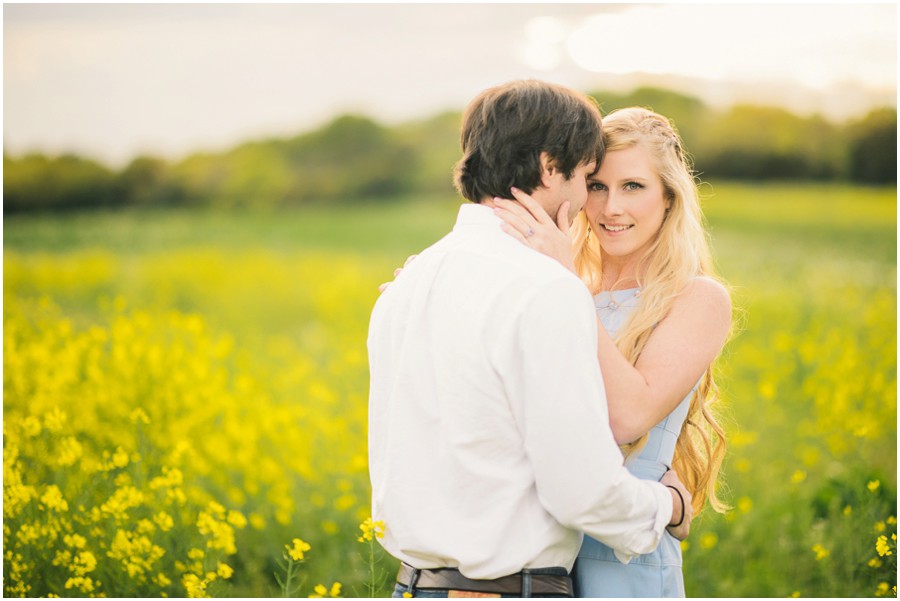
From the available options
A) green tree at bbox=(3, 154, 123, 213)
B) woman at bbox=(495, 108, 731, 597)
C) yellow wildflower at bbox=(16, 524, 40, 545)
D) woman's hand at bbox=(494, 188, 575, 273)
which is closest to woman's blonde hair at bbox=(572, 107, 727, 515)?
woman at bbox=(495, 108, 731, 597)

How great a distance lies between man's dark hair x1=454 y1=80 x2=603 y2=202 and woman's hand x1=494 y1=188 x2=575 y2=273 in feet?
0.11

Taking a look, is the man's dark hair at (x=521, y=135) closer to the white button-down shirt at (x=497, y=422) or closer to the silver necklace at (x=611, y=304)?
the white button-down shirt at (x=497, y=422)

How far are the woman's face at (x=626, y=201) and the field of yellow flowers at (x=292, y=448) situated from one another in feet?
3.60

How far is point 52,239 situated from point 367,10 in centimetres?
543

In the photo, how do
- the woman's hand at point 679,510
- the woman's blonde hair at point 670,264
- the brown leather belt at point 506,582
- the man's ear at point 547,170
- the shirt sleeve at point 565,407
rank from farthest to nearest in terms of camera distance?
the woman's blonde hair at point 670,264, the woman's hand at point 679,510, the man's ear at point 547,170, the brown leather belt at point 506,582, the shirt sleeve at point 565,407

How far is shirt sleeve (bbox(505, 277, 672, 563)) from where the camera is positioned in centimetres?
167

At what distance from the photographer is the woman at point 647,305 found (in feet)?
6.48

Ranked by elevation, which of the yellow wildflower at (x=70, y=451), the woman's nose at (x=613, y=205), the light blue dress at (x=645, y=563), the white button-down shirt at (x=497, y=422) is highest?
the woman's nose at (x=613, y=205)

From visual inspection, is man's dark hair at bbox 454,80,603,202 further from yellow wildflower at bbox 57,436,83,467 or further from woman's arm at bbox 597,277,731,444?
yellow wildflower at bbox 57,436,83,467

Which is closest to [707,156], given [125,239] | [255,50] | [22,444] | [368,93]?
[368,93]

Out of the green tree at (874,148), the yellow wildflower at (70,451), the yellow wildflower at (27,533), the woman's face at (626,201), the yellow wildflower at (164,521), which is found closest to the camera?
the woman's face at (626,201)

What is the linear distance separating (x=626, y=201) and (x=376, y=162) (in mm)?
13086

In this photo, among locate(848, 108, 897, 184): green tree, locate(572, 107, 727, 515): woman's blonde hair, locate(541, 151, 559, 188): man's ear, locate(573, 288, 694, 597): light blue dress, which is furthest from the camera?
locate(848, 108, 897, 184): green tree

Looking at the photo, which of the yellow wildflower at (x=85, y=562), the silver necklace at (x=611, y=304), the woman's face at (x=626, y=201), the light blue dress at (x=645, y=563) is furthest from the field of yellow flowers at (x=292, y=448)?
the woman's face at (x=626, y=201)
